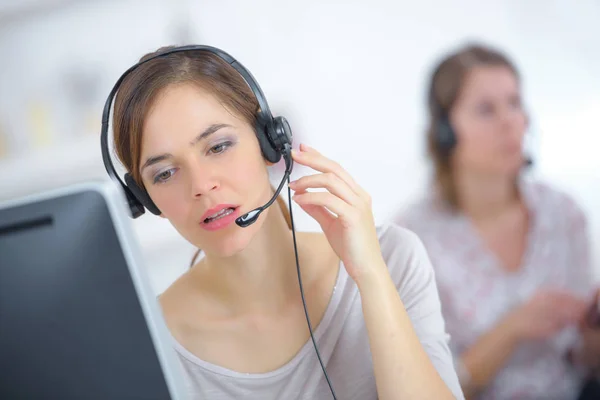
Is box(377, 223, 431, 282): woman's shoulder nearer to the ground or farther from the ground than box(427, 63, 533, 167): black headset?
nearer to the ground

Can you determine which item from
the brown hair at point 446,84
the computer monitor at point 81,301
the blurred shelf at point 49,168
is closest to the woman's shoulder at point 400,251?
the brown hair at point 446,84

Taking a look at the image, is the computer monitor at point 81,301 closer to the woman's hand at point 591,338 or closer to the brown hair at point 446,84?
the brown hair at point 446,84

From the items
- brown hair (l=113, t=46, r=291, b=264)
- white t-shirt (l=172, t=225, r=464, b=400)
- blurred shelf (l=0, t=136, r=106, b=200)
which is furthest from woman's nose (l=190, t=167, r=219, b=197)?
blurred shelf (l=0, t=136, r=106, b=200)

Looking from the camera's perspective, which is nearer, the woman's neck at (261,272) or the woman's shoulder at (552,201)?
the woman's neck at (261,272)

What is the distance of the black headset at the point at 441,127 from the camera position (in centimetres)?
138

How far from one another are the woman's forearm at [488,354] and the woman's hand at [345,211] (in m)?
0.48

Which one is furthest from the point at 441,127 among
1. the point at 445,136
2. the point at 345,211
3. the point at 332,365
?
the point at 332,365

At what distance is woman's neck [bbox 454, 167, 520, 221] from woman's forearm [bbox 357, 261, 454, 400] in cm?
49

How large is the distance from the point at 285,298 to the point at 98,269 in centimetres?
57

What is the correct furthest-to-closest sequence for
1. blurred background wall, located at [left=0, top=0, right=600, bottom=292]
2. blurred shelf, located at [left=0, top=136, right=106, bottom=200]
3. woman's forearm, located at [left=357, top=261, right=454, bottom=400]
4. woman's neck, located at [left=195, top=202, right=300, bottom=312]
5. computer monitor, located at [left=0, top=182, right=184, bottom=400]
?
1. blurred shelf, located at [left=0, top=136, right=106, bottom=200]
2. blurred background wall, located at [left=0, top=0, right=600, bottom=292]
3. woman's neck, located at [left=195, top=202, right=300, bottom=312]
4. woman's forearm, located at [left=357, top=261, right=454, bottom=400]
5. computer monitor, located at [left=0, top=182, right=184, bottom=400]

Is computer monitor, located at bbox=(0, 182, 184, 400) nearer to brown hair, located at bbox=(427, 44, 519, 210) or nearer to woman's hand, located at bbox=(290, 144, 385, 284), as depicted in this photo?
woman's hand, located at bbox=(290, 144, 385, 284)

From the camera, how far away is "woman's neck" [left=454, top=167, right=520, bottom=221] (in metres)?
1.42

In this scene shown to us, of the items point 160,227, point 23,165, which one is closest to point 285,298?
point 160,227

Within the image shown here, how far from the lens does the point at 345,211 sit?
0.99m
